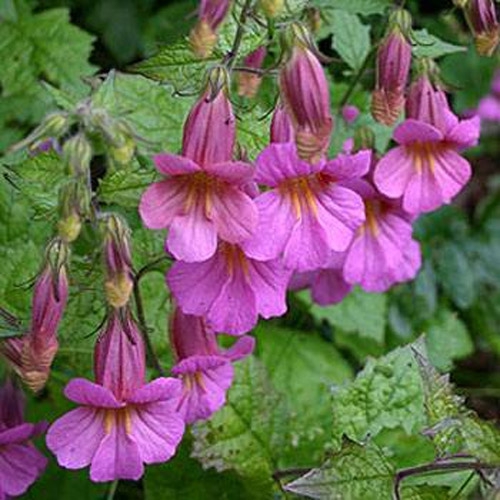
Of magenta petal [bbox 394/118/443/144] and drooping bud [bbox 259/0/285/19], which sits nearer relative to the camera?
drooping bud [bbox 259/0/285/19]

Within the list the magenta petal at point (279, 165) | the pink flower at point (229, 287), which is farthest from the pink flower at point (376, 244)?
the magenta petal at point (279, 165)

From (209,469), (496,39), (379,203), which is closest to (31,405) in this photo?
(209,469)

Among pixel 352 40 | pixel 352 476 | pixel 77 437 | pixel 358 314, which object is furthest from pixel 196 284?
pixel 358 314

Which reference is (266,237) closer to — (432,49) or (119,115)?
(119,115)

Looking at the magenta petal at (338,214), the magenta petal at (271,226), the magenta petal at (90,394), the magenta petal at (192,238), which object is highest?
the magenta petal at (192,238)

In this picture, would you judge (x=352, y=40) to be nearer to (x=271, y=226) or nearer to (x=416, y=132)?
(x=416, y=132)

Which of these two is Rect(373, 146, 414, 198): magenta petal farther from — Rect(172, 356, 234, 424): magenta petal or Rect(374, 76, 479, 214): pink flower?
Rect(172, 356, 234, 424): magenta petal

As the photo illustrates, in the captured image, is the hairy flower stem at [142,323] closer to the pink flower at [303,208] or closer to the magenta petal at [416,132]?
the pink flower at [303,208]

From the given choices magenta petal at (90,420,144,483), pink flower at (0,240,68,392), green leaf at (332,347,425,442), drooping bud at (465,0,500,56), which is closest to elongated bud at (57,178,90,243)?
pink flower at (0,240,68,392)
